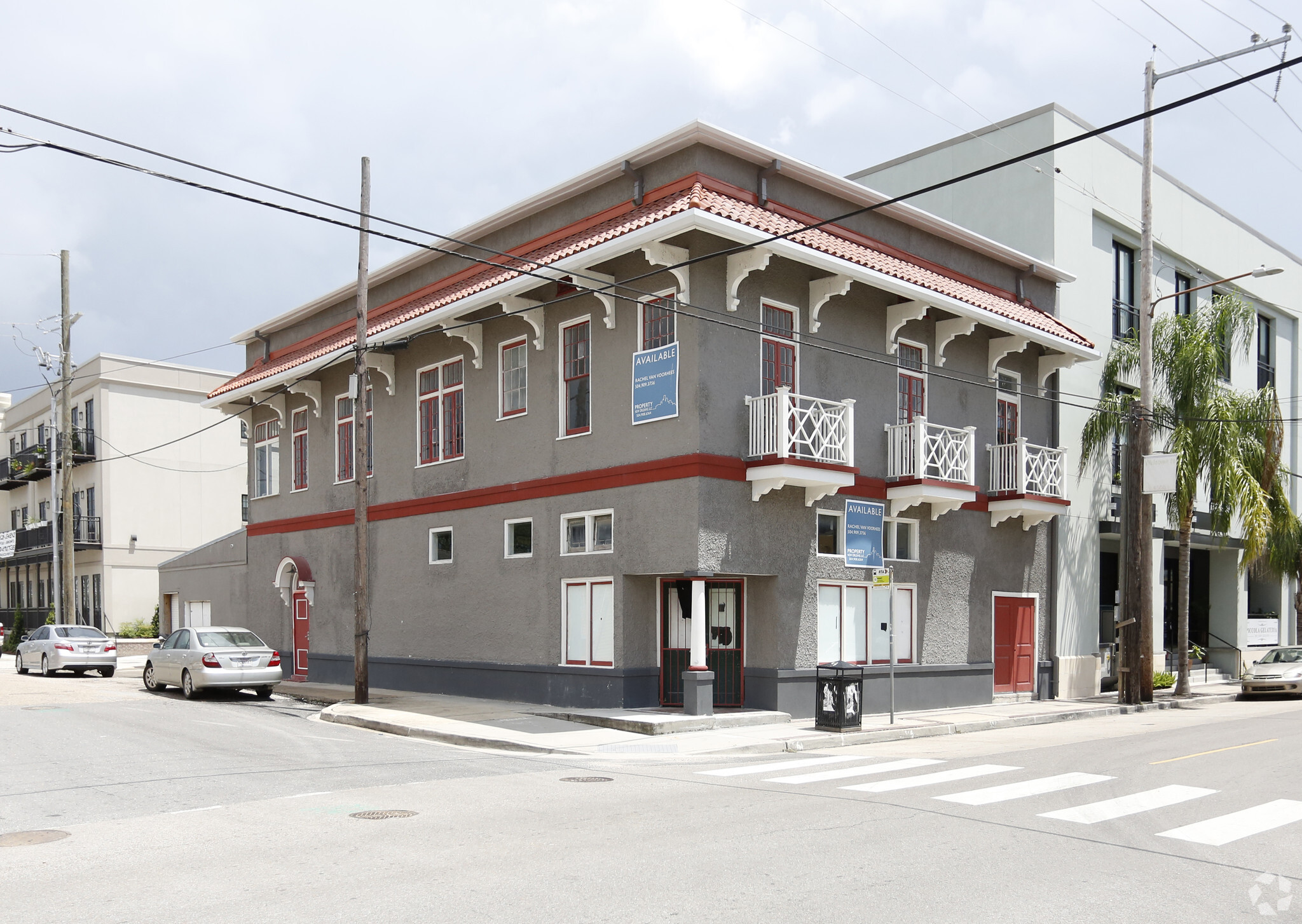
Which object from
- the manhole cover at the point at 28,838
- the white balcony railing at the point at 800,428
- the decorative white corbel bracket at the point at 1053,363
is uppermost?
Result: the decorative white corbel bracket at the point at 1053,363

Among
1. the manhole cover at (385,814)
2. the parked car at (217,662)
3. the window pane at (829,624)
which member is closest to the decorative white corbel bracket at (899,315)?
the window pane at (829,624)

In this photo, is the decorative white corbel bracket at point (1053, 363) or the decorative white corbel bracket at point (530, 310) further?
the decorative white corbel bracket at point (1053, 363)

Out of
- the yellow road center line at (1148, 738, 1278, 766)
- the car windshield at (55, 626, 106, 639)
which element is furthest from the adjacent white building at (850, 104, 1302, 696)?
the car windshield at (55, 626, 106, 639)

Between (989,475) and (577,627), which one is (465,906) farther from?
(989,475)

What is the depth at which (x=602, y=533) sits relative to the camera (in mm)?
19359

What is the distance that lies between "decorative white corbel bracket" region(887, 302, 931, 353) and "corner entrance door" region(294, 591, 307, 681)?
1546 centimetres

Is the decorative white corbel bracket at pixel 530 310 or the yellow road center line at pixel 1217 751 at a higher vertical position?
the decorative white corbel bracket at pixel 530 310

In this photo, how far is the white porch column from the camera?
17.9 metres

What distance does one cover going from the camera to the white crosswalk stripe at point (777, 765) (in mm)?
13125

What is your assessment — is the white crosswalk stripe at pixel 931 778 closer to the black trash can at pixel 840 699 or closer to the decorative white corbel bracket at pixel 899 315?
the black trash can at pixel 840 699

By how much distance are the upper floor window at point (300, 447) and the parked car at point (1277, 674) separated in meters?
23.7

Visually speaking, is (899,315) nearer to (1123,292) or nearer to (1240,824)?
(1123,292)

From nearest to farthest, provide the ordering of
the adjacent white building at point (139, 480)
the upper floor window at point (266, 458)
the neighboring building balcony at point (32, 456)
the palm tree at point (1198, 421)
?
the palm tree at point (1198, 421) → the upper floor window at point (266, 458) → the adjacent white building at point (139, 480) → the neighboring building balcony at point (32, 456)

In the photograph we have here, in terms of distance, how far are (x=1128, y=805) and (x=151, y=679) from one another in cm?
2023
